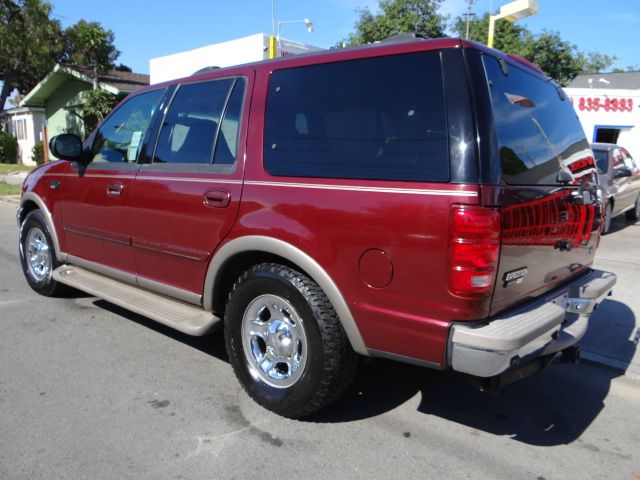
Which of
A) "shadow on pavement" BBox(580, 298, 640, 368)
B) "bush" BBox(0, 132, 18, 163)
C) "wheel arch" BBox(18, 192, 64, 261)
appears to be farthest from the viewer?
"bush" BBox(0, 132, 18, 163)

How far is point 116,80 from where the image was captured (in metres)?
24.1

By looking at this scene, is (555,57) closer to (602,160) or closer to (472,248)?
(602,160)

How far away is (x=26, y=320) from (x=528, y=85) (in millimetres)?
4560

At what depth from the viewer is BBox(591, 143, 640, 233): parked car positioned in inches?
370

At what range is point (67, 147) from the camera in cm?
455

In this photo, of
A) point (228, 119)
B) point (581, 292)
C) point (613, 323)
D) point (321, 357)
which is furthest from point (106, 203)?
point (613, 323)

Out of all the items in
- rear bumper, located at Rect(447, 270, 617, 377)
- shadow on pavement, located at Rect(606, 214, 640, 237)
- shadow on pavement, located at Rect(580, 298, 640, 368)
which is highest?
rear bumper, located at Rect(447, 270, 617, 377)

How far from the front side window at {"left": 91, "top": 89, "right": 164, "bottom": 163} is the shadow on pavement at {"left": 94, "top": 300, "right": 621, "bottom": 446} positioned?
1.74 meters

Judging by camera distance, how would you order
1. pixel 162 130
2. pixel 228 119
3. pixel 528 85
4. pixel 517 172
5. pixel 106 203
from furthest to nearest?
pixel 106 203 < pixel 162 130 < pixel 228 119 < pixel 528 85 < pixel 517 172

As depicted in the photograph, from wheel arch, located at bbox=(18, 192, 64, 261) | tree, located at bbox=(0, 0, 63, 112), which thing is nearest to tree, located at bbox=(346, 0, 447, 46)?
tree, located at bbox=(0, 0, 63, 112)

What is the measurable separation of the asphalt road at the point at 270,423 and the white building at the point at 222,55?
33.8 feet

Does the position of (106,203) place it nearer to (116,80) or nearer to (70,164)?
(70,164)

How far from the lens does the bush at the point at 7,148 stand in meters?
28.3

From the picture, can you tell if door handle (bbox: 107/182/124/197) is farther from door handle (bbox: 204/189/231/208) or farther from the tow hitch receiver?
the tow hitch receiver
